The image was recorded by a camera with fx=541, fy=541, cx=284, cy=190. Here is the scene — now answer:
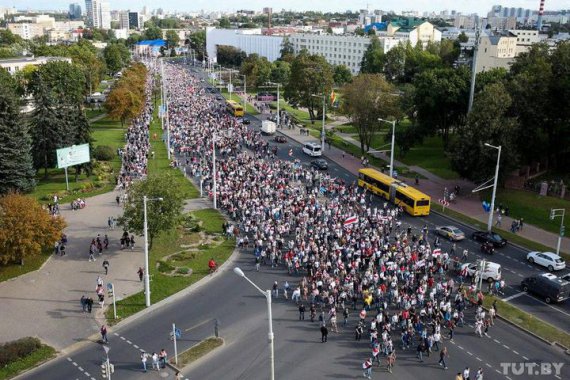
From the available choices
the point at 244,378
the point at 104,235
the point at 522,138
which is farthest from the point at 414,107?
the point at 244,378

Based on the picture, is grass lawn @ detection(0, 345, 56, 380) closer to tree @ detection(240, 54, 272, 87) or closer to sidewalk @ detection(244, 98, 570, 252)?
sidewalk @ detection(244, 98, 570, 252)

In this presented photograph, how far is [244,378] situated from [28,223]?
18.3m

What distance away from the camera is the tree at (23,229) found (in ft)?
108

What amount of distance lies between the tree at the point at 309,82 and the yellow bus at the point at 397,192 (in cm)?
3536

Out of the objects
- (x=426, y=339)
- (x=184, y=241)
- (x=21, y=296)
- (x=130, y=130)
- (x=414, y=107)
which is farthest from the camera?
(x=130, y=130)

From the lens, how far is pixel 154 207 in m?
35.6

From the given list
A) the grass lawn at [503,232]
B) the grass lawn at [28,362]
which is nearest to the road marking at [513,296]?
the grass lawn at [503,232]

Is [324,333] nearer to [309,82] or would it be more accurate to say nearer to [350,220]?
[350,220]

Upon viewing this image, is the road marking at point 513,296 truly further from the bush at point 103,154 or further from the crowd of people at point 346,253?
the bush at point 103,154

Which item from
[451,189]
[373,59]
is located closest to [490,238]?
[451,189]

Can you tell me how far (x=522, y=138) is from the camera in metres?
51.4

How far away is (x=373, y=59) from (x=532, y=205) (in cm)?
10852

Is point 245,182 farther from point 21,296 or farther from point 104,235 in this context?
point 21,296

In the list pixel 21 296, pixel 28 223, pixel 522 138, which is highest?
pixel 522 138
